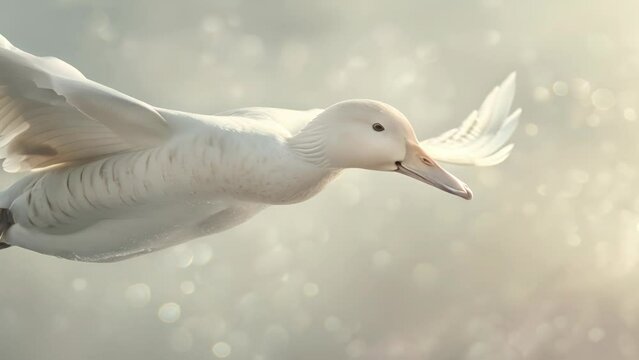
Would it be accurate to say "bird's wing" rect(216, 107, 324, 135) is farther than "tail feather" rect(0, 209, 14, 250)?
No

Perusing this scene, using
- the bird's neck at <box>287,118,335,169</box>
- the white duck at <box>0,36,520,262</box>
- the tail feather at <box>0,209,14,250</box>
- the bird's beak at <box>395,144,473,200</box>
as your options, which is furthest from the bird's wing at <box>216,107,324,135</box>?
the tail feather at <box>0,209,14,250</box>

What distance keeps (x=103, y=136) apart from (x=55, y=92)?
6.0 inches

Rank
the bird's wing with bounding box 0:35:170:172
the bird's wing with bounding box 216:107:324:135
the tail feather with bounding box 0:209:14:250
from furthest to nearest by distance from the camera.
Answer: the tail feather with bounding box 0:209:14:250, the bird's wing with bounding box 216:107:324:135, the bird's wing with bounding box 0:35:170:172

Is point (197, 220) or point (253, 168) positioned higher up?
point (253, 168)

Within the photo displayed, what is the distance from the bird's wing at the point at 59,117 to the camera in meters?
1.38

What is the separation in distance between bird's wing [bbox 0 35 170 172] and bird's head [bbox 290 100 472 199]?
0.98 ft

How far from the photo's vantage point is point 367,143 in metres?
1.40

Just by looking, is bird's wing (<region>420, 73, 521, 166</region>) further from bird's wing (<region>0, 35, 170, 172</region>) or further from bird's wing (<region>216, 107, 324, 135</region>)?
bird's wing (<region>0, 35, 170, 172</region>)

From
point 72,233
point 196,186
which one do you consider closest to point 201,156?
point 196,186

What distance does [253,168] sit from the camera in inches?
54.9

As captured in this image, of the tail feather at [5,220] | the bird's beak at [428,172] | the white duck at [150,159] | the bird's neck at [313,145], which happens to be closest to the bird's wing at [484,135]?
the white duck at [150,159]

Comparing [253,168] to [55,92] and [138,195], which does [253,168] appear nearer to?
[138,195]

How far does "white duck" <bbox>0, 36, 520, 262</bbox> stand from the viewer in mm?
1400

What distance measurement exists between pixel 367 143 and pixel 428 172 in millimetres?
126
